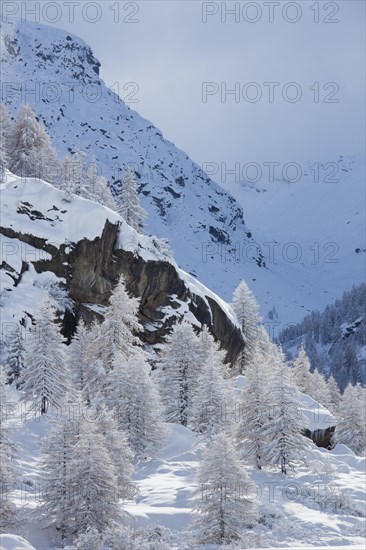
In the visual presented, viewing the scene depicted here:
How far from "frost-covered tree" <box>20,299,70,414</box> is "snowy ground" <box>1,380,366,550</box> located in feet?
4.18

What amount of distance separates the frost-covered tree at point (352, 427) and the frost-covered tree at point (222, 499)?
27116 mm

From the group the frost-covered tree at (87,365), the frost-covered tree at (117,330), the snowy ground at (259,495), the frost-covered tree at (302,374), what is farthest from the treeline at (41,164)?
the snowy ground at (259,495)

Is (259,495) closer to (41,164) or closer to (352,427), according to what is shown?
Result: (352,427)

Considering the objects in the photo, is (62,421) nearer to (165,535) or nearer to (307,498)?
(165,535)

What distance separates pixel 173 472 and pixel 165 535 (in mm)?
9349

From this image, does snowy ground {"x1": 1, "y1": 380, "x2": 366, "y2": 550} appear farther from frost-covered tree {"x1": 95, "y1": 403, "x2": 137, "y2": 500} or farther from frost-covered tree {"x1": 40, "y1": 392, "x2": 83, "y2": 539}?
frost-covered tree {"x1": 95, "y1": 403, "x2": 137, "y2": 500}

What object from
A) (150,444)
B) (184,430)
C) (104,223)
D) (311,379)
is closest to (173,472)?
(150,444)

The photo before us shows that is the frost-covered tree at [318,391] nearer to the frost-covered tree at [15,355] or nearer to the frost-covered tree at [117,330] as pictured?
the frost-covered tree at [117,330]

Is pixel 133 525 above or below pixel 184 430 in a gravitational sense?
below

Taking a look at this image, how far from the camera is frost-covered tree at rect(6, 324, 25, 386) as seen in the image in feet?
147

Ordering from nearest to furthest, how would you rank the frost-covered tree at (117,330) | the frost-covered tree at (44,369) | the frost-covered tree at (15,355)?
1. the frost-covered tree at (44,369)
2. the frost-covered tree at (117,330)
3. the frost-covered tree at (15,355)

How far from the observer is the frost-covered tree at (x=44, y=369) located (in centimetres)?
3978

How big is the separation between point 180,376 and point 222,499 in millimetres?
20203

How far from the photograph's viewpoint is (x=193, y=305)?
61156 mm
